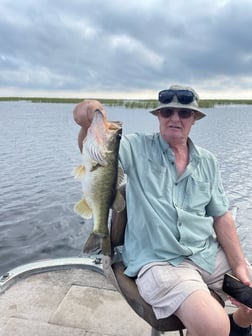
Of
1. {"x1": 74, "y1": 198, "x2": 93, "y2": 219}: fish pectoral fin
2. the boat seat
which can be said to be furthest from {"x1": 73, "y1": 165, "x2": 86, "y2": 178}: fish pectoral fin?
the boat seat

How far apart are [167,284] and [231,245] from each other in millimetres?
806

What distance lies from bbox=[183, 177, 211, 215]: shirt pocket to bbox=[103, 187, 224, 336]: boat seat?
50 cm

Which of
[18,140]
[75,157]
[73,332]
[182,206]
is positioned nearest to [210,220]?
[182,206]

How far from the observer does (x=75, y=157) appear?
53.8 ft

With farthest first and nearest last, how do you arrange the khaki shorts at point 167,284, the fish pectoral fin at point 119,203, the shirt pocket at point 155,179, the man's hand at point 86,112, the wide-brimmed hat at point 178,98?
1. the wide-brimmed hat at point 178,98
2. the shirt pocket at point 155,179
3. the fish pectoral fin at point 119,203
4. the man's hand at point 86,112
5. the khaki shorts at point 167,284

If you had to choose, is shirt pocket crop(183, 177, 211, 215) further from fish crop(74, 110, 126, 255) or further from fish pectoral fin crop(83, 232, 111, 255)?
fish pectoral fin crop(83, 232, 111, 255)

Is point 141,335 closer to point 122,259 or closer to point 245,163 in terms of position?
point 122,259

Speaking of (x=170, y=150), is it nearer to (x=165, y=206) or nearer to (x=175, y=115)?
(x=175, y=115)

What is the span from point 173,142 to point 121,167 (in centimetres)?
56

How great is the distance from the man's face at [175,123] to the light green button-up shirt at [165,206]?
8 centimetres

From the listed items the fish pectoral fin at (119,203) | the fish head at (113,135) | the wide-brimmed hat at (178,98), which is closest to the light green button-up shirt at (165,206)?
the fish pectoral fin at (119,203)

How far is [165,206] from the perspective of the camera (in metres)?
2.73

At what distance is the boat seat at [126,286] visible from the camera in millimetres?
2379

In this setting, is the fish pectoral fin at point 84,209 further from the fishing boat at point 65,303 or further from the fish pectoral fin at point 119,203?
the fishing boat at point 65,303
